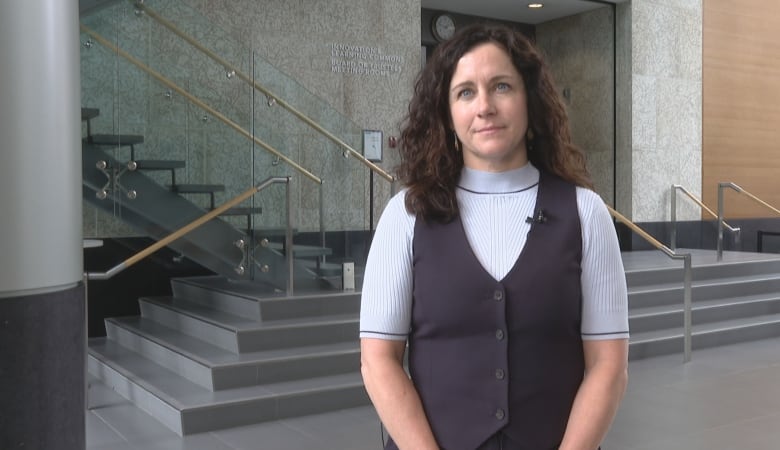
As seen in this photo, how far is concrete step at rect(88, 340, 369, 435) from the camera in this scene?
4.40 meters

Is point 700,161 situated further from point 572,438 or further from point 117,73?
point 572,438

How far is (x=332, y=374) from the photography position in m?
5.20

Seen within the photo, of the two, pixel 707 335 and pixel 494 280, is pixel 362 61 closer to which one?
pixel 707 335

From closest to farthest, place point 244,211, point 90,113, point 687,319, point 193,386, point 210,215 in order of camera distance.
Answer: point 193,386 < point 90,113 < point 210,215 < point 244,211 < point 687,319

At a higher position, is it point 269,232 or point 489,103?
point 489,103

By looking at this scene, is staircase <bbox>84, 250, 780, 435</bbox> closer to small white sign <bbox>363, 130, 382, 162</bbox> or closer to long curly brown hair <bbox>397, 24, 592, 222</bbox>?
small white sign <bbox>363, 130, 382, 162</bbox>

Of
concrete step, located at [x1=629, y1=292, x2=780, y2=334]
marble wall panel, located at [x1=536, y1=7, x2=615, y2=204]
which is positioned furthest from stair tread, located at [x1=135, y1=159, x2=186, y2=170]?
marble wall panel, located at [x1=536, y1=7, x2=615, y2=204]

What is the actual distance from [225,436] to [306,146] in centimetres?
256

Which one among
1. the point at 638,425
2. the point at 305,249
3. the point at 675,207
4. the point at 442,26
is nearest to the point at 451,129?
the point at 638,425

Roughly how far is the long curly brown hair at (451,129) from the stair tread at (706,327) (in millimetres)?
5239

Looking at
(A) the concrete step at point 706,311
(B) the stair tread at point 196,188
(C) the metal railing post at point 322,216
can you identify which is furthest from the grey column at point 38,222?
(A) the concrete step at point 706,311

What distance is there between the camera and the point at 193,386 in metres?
4.83

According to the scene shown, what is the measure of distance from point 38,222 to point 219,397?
288cm

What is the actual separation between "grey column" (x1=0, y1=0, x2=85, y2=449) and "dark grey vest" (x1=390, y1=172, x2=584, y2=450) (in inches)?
38.8
